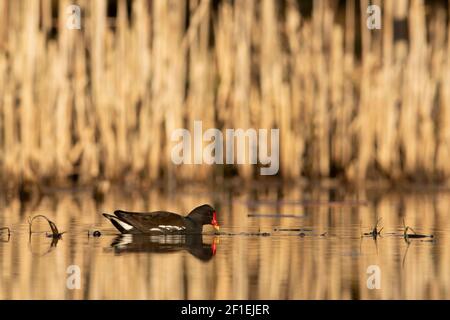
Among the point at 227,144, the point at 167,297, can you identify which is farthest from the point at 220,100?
the point at 167,297

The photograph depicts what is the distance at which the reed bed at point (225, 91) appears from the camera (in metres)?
14.5

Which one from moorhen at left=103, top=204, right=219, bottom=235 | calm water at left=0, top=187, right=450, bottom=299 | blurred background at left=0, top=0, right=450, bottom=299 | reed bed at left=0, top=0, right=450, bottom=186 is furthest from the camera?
reed bed at left=0, top=0, right=450, bottom=186

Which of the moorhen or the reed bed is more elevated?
the reed bed

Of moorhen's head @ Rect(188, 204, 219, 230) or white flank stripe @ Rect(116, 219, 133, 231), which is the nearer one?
white flank stripe @ Rect(116, 219, 133, 231)

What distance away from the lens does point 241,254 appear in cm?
859

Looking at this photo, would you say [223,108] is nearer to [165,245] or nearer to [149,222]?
[149,222]

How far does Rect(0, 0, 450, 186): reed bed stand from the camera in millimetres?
14492

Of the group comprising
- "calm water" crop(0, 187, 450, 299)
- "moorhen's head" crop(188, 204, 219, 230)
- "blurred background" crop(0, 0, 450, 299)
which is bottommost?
"calm water" crop(0, 187, 450, 299)

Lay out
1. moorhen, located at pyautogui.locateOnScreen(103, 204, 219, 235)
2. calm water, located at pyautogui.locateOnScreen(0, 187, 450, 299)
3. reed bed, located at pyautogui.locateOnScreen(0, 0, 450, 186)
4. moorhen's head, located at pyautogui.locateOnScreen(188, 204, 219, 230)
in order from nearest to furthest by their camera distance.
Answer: calm water, located at pyautogui.locateOnScreen(0, 187, 450, 299) → moorhen, located at pyautogui.locateOnScreen(103, 204, 219, 235) → moorhen's head, located at pyautogui.locateOnScreen(188, 204, 219, 230) → reed bed, located at pyautogui.locateOnScreen(0, 0, 450, 186)

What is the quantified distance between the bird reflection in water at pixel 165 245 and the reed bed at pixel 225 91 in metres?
4.63

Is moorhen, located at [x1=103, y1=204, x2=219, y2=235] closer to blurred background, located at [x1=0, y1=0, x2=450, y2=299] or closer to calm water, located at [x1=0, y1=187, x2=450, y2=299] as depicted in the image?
calm water, located at [x1=0, y1=187, x2=450, y2=299]

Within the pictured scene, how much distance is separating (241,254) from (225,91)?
23.9ft

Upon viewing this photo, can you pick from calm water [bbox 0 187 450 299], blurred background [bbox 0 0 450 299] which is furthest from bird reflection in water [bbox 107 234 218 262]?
blurred background [bbox 0 0 450 299]

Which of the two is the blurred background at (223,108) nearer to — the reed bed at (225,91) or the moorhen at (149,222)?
the reed bed at (225,91)
